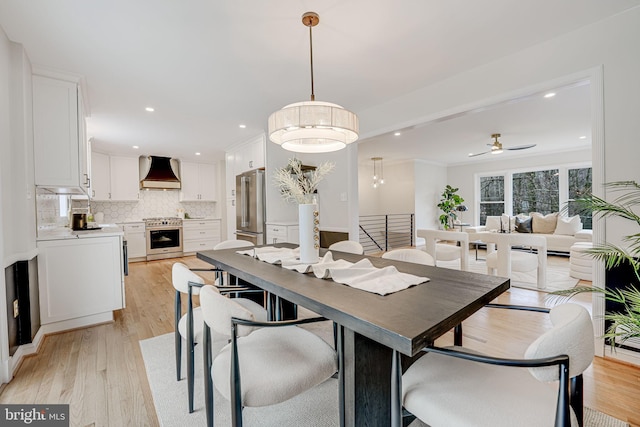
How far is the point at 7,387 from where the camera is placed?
185cm

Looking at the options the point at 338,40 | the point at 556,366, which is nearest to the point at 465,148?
the point at 338,40

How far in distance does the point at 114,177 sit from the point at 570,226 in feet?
32.3

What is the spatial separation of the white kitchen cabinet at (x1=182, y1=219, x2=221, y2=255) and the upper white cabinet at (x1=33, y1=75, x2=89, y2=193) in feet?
13.6

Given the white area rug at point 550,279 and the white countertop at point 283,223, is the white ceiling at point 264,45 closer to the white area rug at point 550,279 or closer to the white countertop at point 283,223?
the white countertop at point 283,223

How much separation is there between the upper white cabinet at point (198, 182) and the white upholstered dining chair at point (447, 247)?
5456 millimetres

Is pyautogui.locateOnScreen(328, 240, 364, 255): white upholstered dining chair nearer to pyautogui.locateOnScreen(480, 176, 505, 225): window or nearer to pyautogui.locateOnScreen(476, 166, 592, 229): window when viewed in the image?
pyautogui.locateOnScreen(476, 166, 592, 229): window

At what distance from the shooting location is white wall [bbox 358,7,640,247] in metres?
1.98

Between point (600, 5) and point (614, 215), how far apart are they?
146 cm

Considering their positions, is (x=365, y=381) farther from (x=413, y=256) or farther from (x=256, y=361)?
(x=413, y=256)

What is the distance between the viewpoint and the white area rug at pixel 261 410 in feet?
5.00

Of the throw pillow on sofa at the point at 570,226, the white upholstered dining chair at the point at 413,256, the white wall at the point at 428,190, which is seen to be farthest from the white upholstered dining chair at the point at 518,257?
the white wall at the point at 428,190

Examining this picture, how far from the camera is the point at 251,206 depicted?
486 centimetres

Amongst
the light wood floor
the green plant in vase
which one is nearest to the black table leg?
the light wood floor

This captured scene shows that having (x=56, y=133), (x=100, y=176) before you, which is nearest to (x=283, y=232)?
(x=56, y=133)
